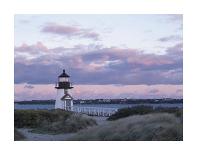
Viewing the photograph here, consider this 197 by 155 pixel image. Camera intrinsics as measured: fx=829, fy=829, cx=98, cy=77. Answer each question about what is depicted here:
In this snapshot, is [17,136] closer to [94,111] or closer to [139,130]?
[94,111]

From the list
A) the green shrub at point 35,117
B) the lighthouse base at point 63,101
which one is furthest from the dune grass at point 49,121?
the lighthouse base at point 63,101

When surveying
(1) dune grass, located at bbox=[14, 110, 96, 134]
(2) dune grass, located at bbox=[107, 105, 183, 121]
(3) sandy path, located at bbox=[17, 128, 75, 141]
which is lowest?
(3) sandy path, located at bbox=[17, 128, 75, 141]

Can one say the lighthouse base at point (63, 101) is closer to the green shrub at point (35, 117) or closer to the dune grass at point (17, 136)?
the green shrub at point (35, 117)

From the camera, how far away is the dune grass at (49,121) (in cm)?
1714

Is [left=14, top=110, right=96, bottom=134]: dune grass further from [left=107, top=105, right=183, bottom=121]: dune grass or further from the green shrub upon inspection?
[left=107, top=105, right=183, bottom=121]: dune grass

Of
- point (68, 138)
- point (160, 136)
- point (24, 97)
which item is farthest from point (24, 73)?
point (160, 136)

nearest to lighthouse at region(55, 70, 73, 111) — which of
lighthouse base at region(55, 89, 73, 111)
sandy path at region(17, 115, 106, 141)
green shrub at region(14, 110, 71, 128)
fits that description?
lighthouse base at region(55, 89, 73, 111)

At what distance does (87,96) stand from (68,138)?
0.96 m

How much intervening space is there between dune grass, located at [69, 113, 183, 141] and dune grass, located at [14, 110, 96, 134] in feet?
0.66

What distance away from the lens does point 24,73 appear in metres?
17.1

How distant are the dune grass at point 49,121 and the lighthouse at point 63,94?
0.17 m

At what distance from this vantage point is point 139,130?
1705cm

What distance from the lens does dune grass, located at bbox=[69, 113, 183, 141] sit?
17000 millimetres
